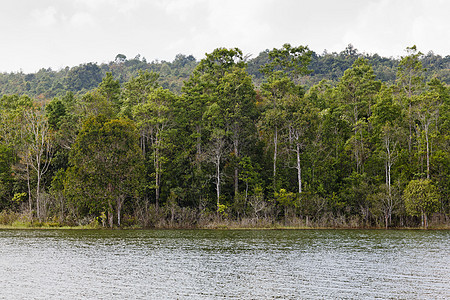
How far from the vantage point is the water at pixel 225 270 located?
18281mm

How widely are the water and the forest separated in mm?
20114

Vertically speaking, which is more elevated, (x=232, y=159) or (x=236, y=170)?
(x=232, y=159)

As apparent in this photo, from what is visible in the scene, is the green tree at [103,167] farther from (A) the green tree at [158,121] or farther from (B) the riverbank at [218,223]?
(A) the green tree at [158,121]

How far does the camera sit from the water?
60.0 feet

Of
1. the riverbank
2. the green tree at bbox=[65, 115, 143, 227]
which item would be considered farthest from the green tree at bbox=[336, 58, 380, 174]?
the green tree at bbox=[65, 115, 143, 227]

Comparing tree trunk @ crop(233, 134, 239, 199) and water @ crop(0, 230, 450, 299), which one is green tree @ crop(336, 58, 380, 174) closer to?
tree trunk @ crop(233, 134, 239, 199)

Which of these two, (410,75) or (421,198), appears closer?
(421,198)

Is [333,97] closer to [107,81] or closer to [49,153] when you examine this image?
[107,81]

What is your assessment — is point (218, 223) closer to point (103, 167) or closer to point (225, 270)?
point (103, 167)

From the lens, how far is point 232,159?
62531 mm

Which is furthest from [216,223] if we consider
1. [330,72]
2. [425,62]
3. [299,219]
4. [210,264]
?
[425,62]

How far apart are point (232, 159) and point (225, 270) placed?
128ft

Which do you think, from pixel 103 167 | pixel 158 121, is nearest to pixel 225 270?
pixel 103 167

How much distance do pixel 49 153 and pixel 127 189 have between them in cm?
1599
